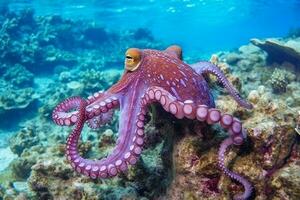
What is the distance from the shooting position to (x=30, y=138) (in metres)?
10.6

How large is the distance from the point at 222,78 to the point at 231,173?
1.58 meters

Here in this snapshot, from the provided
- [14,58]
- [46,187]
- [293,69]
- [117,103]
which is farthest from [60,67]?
[117,103]

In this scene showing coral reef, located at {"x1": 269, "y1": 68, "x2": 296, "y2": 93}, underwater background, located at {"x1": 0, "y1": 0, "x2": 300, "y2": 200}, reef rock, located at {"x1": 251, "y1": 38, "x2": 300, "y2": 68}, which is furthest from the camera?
reef rock, located at {"x1": 251, "y1": 38, "x2": 300, "y2": 68}

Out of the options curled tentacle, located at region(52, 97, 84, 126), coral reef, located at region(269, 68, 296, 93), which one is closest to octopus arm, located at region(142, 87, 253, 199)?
curled tentacle, located at region(52, 97, 84, 126)

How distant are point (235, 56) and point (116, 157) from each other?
1176 centimetres

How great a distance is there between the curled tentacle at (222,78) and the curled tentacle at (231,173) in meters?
1.08

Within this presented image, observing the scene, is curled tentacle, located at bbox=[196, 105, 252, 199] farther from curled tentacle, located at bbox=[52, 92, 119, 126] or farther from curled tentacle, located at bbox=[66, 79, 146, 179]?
curled tentacle, located at bbox=[52, 92, 119, 126]

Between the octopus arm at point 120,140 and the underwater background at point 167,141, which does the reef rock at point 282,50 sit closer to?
the underwater background at point 167,141

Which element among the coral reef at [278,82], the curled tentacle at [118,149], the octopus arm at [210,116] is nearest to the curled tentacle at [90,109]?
the curled tentacle at [118,149]

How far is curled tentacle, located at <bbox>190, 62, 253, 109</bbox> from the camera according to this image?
4.59 meters

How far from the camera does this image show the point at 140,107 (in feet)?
12.5

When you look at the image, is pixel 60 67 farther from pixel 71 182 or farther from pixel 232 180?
pixel 232 180

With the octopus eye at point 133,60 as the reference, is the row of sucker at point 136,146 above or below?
below

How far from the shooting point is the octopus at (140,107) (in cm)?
338
